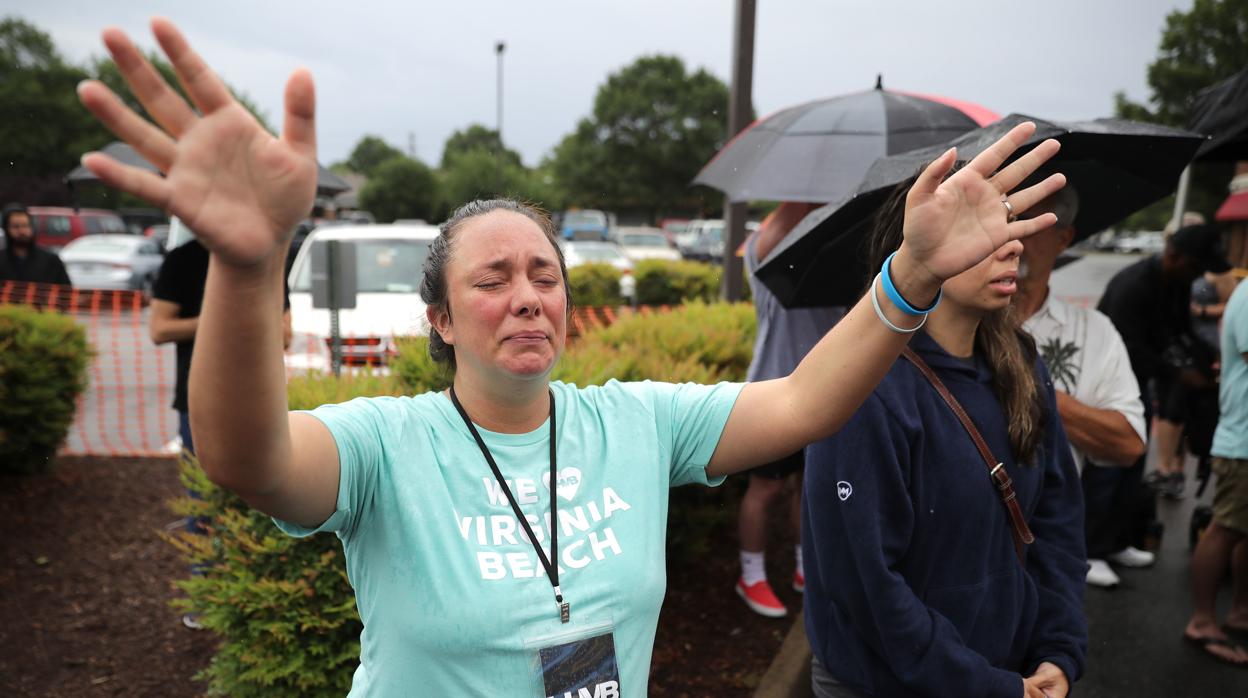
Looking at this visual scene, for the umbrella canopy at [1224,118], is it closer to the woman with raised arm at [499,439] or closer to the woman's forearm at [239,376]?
the woman with raised arm at [499,439]

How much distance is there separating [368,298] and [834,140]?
4648 millimetres

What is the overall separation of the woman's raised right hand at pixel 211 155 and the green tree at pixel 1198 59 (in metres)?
32.6

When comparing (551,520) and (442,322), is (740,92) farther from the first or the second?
(551,520)

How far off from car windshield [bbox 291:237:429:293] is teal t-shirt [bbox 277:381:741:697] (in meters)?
6.19

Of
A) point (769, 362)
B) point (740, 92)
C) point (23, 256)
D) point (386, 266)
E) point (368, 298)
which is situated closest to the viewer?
point (769, 362)

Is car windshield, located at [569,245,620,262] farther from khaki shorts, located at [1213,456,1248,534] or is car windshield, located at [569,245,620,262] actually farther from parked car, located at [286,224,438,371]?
khaki shorts, located at [1213,456,1248,534]

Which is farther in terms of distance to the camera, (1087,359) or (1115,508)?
(1115,508)

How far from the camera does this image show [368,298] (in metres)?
7.29

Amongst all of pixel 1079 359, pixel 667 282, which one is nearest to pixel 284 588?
pixel 1079 359

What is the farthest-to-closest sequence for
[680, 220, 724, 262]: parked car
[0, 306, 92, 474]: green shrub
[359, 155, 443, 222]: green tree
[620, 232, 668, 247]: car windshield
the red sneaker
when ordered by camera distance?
[359, 155, 443, 222]: green tree, [680, 220, 724, 262]: parked car, [620, 232, 668, 247]: car windshield, [0, 306, 92, 474]: green shrub, the red sneaker

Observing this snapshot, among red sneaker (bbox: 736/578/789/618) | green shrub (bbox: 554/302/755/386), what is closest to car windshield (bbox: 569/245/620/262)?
green shrub (bbox: 554/302/755/386)

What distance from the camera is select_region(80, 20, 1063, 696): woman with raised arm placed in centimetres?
114

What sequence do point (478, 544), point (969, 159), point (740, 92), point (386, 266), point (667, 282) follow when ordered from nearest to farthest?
point (478, 544) < point (969, 159) < point (740, 92) < point (386, 266) < point (667, 282)

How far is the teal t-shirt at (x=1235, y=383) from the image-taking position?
3.57m
